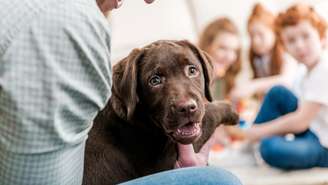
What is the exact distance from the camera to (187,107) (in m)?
1.04

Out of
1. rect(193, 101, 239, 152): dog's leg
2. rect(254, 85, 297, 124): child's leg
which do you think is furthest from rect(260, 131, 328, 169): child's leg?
rect(193, 101, 239, 152): dog's leg

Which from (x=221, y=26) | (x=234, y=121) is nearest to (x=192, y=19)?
(x=221, y=26)

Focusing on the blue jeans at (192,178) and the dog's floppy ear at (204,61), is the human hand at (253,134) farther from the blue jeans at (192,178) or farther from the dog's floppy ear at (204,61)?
the blue jeans at (192,178)

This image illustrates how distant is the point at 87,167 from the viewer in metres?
1.10

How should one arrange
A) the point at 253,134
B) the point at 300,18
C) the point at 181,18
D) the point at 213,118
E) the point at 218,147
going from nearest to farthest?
the point at 213,118 < the point at 300,18 < the point at 253,134 < the point at 218,147 < the point at 181,18

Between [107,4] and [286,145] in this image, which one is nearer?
[107,4]

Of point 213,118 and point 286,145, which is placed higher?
point 213,118

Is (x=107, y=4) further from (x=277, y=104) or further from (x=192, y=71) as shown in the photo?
(x=277, y=104)

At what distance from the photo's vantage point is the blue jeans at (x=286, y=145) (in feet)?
6.71

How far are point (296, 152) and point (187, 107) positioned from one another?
1.14 m

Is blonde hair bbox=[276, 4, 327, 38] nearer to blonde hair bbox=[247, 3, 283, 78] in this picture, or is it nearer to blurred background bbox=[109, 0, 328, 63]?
blonde hair bbox=[247, 3, 283, 78]

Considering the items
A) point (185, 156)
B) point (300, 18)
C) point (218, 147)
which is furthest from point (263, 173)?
point (185, 156)

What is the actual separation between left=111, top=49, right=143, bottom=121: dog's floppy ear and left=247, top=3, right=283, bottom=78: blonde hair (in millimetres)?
1633

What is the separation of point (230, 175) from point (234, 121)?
0.51 m
